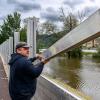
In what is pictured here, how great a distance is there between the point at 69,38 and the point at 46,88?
112 inches

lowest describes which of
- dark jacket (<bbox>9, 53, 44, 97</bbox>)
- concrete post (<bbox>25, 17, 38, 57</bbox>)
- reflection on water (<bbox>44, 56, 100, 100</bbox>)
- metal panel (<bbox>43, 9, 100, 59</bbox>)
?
reflection on water (<bbox>44, 56, 100, 100</bbox>)

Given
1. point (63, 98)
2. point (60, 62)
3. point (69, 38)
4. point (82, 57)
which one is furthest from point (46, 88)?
point (82, 57)

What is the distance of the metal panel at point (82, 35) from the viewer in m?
4.04

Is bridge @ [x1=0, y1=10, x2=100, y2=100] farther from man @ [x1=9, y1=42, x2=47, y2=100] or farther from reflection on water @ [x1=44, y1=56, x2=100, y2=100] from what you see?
reflection on water @ [x1=44, y1=56, x2=100, y2=100]

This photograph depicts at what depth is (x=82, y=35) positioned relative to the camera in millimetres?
4395

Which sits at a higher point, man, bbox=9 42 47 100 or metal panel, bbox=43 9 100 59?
metal panel, bbox=43 9 100 59

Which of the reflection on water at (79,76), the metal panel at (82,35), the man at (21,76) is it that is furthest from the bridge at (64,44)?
the reflection on water at (79,76)

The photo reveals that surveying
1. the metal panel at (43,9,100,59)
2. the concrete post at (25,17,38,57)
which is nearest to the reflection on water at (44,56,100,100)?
the concrete post at (25,17,38,57)

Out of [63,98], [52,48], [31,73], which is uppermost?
[52,48]

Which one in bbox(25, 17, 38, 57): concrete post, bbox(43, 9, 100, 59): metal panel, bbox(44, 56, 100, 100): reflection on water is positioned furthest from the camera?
bbox(44, 56, 100, 100): reflection on water

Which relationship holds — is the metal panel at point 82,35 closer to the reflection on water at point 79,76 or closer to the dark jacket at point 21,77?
the dark jacket at point 21,77

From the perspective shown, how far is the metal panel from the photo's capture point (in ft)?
13.2

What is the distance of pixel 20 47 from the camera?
19.1 feet

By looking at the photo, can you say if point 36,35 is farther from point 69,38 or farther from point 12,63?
point 69,38
